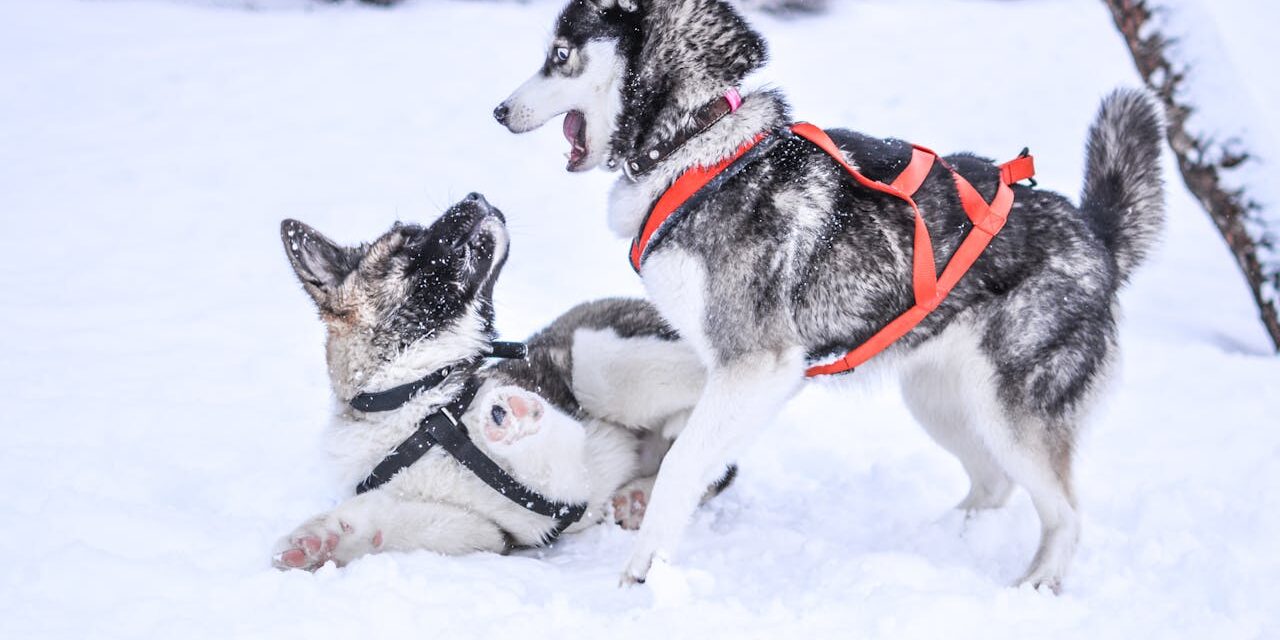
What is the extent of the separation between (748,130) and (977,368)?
1105 millimetres

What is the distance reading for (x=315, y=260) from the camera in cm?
346

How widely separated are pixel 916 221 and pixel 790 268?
17.6 inches

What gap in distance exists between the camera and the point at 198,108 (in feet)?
31.1

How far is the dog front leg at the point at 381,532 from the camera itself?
2.88m

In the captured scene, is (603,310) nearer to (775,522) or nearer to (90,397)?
(775,522)

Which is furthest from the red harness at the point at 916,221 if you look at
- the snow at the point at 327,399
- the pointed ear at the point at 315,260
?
the pointed ear at the point at 315,260

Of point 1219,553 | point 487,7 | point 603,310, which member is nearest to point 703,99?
point 603,310

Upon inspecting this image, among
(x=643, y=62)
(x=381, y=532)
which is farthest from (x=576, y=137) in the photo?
(x=381, y=532)

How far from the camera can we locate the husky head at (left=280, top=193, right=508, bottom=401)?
342 cm

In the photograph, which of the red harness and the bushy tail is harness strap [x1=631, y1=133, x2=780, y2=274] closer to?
the red harness

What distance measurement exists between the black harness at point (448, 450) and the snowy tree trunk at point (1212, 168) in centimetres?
480

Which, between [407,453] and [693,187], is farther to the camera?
[407,453]

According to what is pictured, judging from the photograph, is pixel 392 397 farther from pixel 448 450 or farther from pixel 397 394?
pixel 448 450

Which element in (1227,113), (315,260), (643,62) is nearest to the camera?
(643,62)
